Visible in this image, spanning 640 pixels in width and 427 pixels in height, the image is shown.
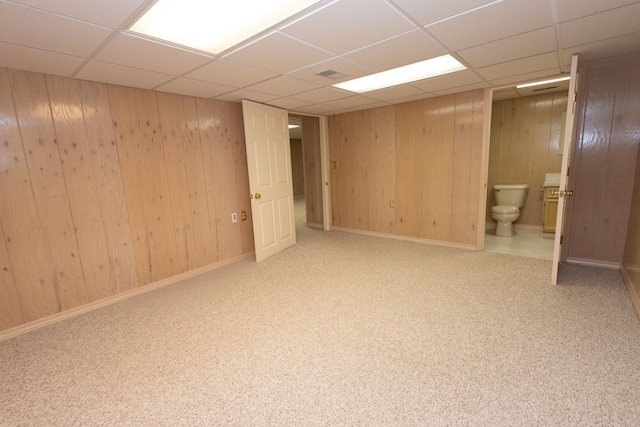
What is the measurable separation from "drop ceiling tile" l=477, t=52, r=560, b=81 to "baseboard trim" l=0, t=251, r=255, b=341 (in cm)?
355

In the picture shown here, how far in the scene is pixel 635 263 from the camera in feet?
8.01

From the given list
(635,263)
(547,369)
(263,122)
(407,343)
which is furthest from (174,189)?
(635,263)

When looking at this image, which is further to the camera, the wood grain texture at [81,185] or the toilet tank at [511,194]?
the toilet tank at [511,194]

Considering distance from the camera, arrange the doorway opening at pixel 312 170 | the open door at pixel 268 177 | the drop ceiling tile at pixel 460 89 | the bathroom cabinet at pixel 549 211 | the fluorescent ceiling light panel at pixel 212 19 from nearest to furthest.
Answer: the fluorescent ceiling light panel at pixel 212 19
the drop ceiling tile at pixel 460 89
the open door at pixel 268 177
the bathroom cabinet at pixel 549 211
the doorway opening at pixel 312 170

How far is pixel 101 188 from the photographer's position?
2.65 metres

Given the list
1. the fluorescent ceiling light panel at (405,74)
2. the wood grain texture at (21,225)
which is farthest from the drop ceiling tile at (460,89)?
the wood grain texture at (21,225)

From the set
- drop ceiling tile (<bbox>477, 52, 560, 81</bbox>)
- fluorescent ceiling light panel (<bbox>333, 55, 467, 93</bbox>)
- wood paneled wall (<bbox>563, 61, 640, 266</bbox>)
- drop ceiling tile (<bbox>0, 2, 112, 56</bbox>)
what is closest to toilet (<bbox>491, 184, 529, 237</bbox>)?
wood paneled wall (<bbox>563, 61, 640, 266</bbox>)

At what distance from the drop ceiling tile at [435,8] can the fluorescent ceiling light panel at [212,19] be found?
52cm

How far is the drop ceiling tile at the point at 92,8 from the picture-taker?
53.7 inches

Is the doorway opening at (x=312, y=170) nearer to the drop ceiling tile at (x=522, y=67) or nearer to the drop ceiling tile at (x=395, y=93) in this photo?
the drop ceiling tile at (x=395, y=93)

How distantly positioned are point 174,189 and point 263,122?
1367 millimetres

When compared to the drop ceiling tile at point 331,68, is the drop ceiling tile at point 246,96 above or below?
above

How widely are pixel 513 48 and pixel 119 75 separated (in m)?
3.13

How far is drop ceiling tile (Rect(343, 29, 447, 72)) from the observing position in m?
1.93
